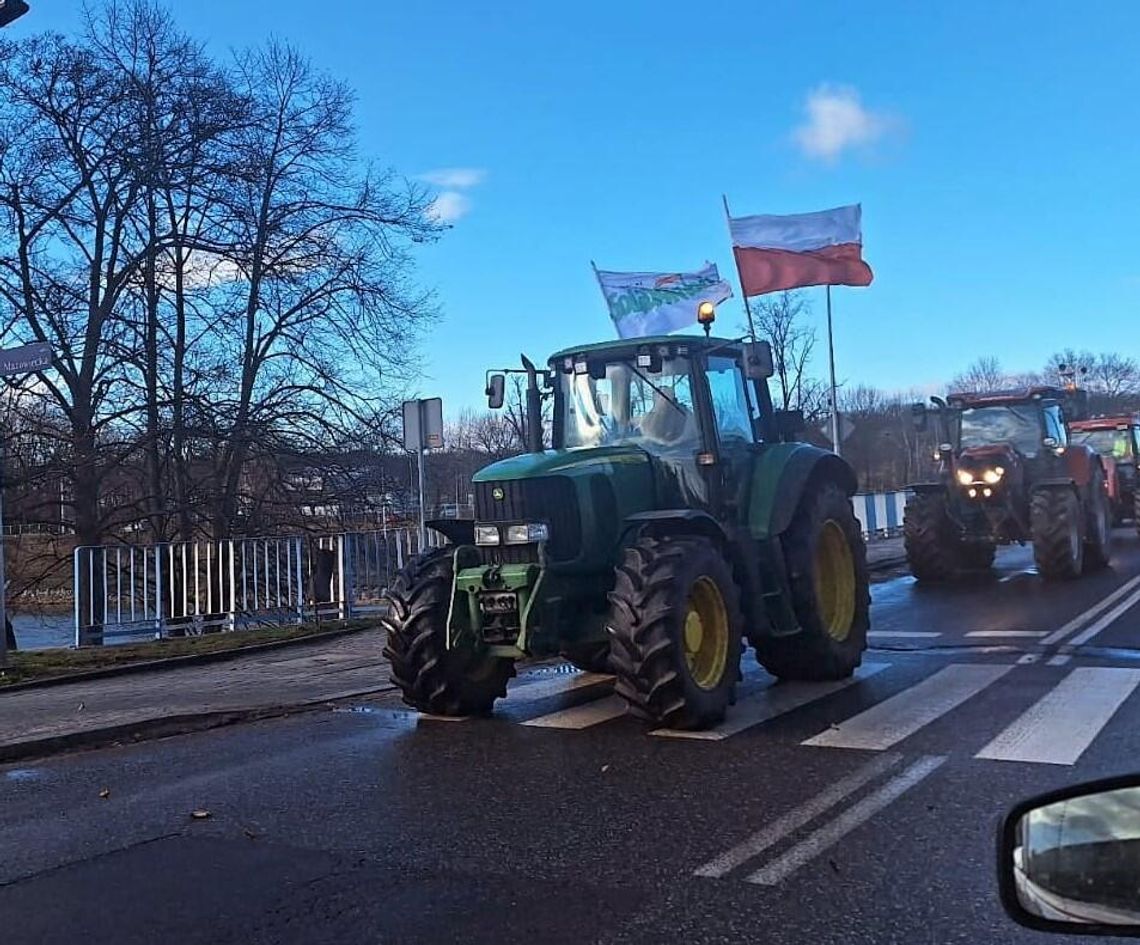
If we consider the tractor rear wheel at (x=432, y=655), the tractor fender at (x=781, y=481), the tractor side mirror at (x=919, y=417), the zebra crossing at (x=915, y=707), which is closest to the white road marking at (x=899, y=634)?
the zebra crossing at (x=915, y=707)

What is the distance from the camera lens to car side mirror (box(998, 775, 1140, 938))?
5.64ft

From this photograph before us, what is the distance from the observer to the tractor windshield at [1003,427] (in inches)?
665

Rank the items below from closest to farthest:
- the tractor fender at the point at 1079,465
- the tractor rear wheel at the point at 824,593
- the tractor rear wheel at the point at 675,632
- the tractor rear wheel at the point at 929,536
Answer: the tractor rear wheel at the point at 675,632, the tractor rear wheel at the point at 824,593, the tractor rear wheel at the point at 929,536, the tractor fender at the point at 1079,465

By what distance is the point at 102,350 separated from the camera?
18594mm

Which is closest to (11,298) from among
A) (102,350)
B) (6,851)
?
(102,350)

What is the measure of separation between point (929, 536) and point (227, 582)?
9.95 meters

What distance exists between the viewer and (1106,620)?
11.2 metres

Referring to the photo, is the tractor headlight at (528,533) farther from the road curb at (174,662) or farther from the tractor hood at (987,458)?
the tractor hood at (987,458)

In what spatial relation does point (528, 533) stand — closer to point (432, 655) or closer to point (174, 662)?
point (432, 655)

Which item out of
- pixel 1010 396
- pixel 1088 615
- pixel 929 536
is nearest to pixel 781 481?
pixel 1088 615

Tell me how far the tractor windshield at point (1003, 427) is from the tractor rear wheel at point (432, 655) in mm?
11544

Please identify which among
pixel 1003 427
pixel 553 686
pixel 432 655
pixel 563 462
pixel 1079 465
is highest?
pixel 1003 427

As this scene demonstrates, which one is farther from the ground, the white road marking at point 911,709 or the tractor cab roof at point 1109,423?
the tractor cab roof at point 1109,423

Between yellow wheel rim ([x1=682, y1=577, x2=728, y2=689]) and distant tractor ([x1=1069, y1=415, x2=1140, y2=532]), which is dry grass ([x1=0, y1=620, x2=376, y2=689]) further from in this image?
Result: distant tractor ([x1=1069, y1=415, x2=1140, y2=532])
